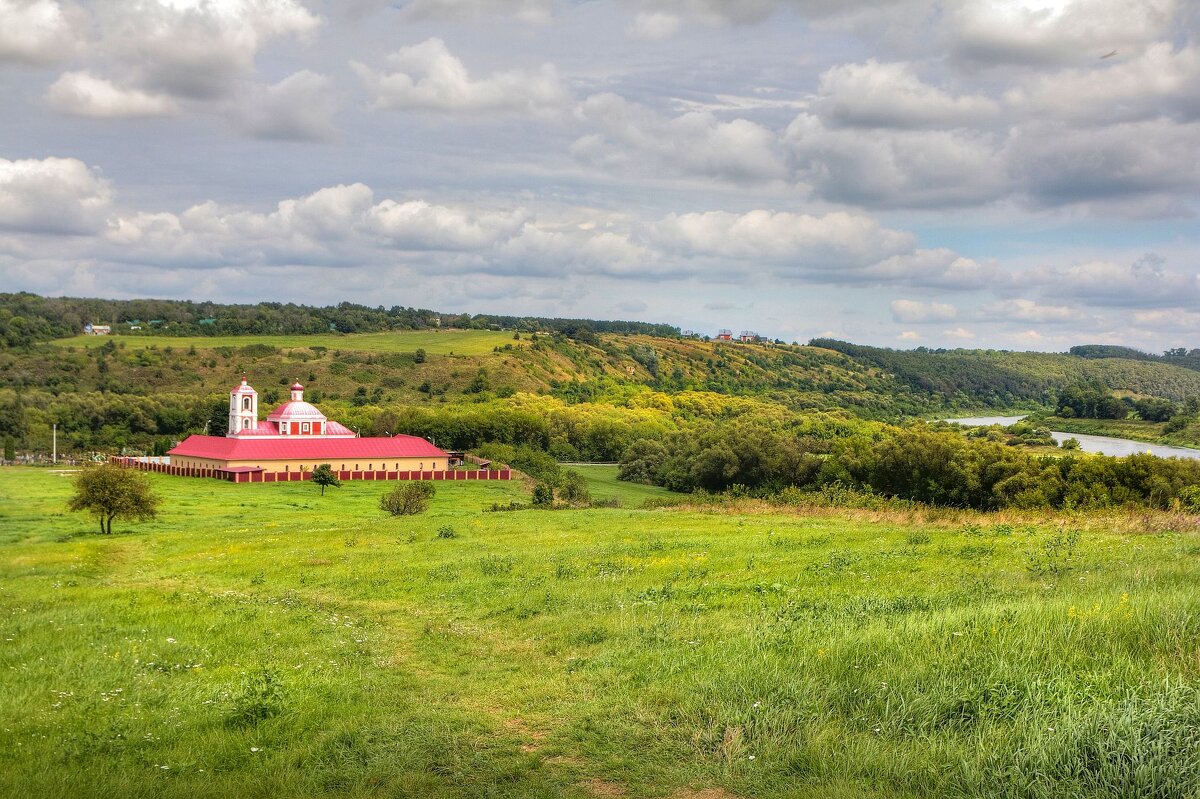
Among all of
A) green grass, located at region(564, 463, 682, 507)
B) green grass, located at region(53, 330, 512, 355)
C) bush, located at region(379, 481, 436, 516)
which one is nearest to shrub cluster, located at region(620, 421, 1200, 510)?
green grass, located at region(564, 463, 682, 507)

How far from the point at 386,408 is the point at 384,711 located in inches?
4876

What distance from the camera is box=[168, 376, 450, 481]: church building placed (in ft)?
296

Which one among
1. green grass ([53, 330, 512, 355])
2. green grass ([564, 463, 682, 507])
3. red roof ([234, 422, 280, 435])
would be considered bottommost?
green grass ([564, 463, 682, 507])

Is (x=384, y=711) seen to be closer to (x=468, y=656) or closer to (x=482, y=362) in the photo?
(x=468, y=656)

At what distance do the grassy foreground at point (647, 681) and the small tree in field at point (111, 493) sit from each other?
69.5 ft

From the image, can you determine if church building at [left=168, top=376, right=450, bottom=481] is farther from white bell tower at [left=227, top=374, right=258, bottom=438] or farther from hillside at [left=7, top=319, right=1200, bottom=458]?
hillside at [left=7, top=319, right=1200, bottom=458]

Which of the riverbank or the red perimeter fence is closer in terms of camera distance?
the red perimeter fence

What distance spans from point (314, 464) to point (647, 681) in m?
87.8

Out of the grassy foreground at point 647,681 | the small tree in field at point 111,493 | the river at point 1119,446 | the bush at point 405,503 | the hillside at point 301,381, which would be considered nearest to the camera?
the grassy foreground at point 647,681

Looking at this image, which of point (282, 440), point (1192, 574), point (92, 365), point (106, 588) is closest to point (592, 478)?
point (282, 440)

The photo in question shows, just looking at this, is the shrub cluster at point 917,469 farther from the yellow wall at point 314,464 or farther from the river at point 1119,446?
the river at point 1119,446

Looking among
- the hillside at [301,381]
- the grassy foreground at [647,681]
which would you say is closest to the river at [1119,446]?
the hillside at [301,381]

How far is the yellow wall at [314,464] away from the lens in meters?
89.7

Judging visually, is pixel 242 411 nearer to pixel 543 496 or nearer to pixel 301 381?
pixel 543 496
